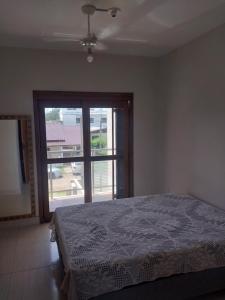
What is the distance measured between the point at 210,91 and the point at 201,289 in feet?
6.72

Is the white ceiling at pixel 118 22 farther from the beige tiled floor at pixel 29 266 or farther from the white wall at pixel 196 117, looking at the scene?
the beige tiled floor at pixel 29 266

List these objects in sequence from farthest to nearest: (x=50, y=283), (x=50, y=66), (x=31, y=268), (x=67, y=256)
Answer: (x=50, y=66), (x=31, y=268), (x=50, y=283), (x=67, y=256)

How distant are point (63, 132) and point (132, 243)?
2149 mm

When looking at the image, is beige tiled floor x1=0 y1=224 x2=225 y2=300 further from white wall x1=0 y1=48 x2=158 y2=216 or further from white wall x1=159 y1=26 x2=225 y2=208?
white wall x1=0 y1=48 x2=158 y2=216

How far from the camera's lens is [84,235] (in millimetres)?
2225

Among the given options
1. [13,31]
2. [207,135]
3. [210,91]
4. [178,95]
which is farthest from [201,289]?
[13,31]

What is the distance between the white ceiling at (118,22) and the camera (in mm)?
2137

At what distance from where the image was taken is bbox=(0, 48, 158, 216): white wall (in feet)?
11.0

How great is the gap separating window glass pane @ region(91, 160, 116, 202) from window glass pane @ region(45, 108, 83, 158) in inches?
16.0

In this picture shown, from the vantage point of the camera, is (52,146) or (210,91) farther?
(52,146)

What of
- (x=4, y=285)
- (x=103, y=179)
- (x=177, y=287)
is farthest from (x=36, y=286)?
(x=103, y=179)

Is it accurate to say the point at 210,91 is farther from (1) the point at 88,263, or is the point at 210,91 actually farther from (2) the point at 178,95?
(1) the point at 88,263

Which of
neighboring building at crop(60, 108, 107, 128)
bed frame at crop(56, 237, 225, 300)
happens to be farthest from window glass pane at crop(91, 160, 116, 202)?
bed frame at crop(56, 237, 225, 300)

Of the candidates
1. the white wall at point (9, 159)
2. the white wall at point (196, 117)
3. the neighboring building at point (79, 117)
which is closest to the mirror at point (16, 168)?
the white wall at point (9, 159)
